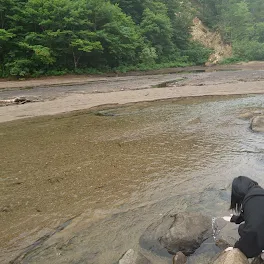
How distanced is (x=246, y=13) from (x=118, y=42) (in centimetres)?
3669

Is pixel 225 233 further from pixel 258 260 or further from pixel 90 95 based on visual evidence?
pixel 90 95

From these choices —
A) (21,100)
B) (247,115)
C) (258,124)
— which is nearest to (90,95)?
(21,100)

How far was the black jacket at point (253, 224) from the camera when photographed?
3.02 metres

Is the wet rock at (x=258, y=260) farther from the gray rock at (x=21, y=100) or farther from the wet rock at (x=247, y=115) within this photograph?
the gray rock at (x=21, y=100)

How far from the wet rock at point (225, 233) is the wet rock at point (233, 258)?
1.97 feet

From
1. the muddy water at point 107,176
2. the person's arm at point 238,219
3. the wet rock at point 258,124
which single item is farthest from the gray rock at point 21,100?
the person's arm at point 238,219

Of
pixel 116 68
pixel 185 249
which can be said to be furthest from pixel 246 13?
pixel 185 249

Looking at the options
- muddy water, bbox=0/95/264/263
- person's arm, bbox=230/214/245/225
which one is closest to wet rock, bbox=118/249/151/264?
muddy water, bbox=0/95/264/263

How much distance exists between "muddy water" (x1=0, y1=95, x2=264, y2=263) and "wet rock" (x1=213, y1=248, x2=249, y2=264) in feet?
2.47

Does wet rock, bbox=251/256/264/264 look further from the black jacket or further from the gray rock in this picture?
the gray rock

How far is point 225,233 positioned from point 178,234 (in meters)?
0.77

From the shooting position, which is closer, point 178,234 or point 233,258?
point 233,258

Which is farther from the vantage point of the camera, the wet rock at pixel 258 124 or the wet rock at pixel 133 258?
the wet rock at pixel 258 124

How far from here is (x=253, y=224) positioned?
3.03 m
